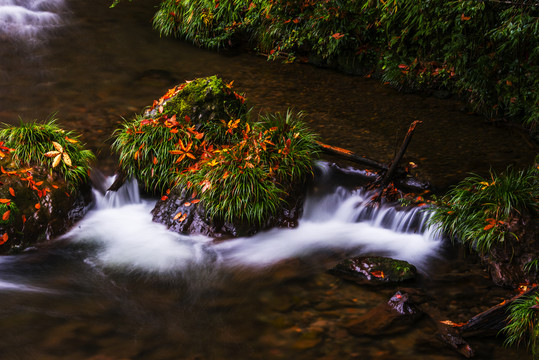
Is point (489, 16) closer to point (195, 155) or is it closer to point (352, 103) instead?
point (352, 103)

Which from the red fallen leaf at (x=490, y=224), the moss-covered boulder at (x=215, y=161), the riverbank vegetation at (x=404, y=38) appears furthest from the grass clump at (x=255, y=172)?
the riverbank vegetation at (x=404, y=38)

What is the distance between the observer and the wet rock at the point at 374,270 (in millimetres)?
4887

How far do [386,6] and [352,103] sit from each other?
5.80ft

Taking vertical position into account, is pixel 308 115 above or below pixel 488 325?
above

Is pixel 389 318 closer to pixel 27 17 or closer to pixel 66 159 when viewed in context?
pixel 66 159

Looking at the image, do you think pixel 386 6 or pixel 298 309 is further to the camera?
pixel 386 6

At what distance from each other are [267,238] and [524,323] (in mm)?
2701

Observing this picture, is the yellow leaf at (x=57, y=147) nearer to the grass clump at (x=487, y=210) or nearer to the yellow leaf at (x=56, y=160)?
the yellow leaf at (x=56, y=160)

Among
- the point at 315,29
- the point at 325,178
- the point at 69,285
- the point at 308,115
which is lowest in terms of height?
the point at 69,285

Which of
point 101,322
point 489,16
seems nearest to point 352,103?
point 489,16

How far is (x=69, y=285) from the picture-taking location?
16.1 ft

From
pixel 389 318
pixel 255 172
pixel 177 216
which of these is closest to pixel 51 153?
pixel 177 216

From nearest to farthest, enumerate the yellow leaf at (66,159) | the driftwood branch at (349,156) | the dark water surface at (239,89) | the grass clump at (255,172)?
the grass clump at (255,172) → the yellow leaf at (66,159) → the driftwood branch at (349,156) → the dark water surface at (239,89)

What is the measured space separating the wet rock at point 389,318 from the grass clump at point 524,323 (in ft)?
2.29
